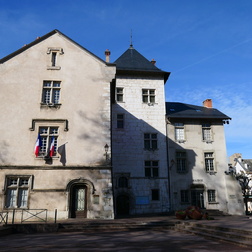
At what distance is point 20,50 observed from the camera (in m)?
17.1

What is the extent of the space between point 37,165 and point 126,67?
12759mm

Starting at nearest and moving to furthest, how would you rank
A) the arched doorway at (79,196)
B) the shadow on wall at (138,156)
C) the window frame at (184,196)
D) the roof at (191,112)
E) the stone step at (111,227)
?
1. the stone step at (111,227)
2. the arched doorway at (79,196)
3. the shadow on wall at (138,156)
4. the window frame at (184,196)
5. the roof at (191,112)

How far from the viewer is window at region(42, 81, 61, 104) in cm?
1652

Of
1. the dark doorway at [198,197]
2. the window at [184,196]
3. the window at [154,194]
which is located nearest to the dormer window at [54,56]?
the window at [154,194]

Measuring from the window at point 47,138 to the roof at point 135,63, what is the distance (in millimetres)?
9810

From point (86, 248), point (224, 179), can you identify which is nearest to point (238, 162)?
point (224, 179)

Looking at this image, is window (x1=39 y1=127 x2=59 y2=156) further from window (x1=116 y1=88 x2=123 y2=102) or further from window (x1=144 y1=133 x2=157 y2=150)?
window (x1=144 y1=133 x2=157 y2=150)

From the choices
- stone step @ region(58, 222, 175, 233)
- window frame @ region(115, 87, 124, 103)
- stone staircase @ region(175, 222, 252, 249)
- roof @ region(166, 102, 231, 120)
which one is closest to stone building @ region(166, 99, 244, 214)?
roof @ region(166, 102, 231, 120)

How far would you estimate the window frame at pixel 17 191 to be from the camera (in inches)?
568

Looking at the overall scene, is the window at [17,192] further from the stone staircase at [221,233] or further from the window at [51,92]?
the stone staircase at [221,233]

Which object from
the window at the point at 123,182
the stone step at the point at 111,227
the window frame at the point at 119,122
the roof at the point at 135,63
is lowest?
the stone step at the point at 111,227

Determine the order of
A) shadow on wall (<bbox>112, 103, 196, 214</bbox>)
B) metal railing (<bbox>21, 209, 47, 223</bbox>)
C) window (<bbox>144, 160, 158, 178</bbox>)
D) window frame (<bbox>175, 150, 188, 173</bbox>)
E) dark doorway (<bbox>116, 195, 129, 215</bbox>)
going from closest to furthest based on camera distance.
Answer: metal railing (<bbox>21, 209, 47, 223</bbox>) → dark doorway (<bbox>116, 195, 129, 215</bbox>) → shadow on wall (<bbox>112, 103, 196, 214</bbox>) → window (<bbox>144, 160, 158, 178</bbox>) → window frame (<bbox>175, 150, 188, 173</bbox>)

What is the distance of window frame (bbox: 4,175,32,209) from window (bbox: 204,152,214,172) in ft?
49.6

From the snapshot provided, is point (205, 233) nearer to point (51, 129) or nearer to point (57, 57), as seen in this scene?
point (51, 129)
